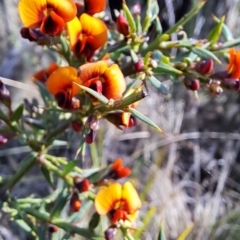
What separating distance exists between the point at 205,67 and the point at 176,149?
1.85 metres

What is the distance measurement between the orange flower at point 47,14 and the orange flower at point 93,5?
92 millimetres

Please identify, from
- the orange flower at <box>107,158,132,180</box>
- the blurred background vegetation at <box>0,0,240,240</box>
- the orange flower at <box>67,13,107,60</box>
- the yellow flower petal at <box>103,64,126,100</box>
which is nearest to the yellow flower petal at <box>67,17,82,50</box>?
the orange flower at <box>67,13,107,60</box>

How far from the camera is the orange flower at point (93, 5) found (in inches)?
38.4

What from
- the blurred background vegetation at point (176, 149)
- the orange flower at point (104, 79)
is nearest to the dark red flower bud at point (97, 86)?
the orange flower at point (104, 79)

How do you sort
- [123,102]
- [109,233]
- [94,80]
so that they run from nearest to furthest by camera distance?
[123,102] → [94,80] → [109,233]

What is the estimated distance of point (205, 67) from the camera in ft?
3.34

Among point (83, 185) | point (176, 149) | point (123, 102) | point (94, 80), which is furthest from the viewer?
point (176, 149)

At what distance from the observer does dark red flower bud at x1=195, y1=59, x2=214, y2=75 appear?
100 centimetres

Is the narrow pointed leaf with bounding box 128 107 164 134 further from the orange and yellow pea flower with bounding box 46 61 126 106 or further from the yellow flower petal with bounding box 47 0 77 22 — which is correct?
the yellow flower petal with bounding box 47 0 77 22

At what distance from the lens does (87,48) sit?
37.8 inches

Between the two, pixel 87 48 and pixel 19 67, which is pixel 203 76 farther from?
pixel 19 67

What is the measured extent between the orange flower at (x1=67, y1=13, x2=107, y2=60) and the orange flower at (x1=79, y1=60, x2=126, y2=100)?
0.08m

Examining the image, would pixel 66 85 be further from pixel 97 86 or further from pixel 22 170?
pixel 22 170

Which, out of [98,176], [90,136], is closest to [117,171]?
[98,176]
